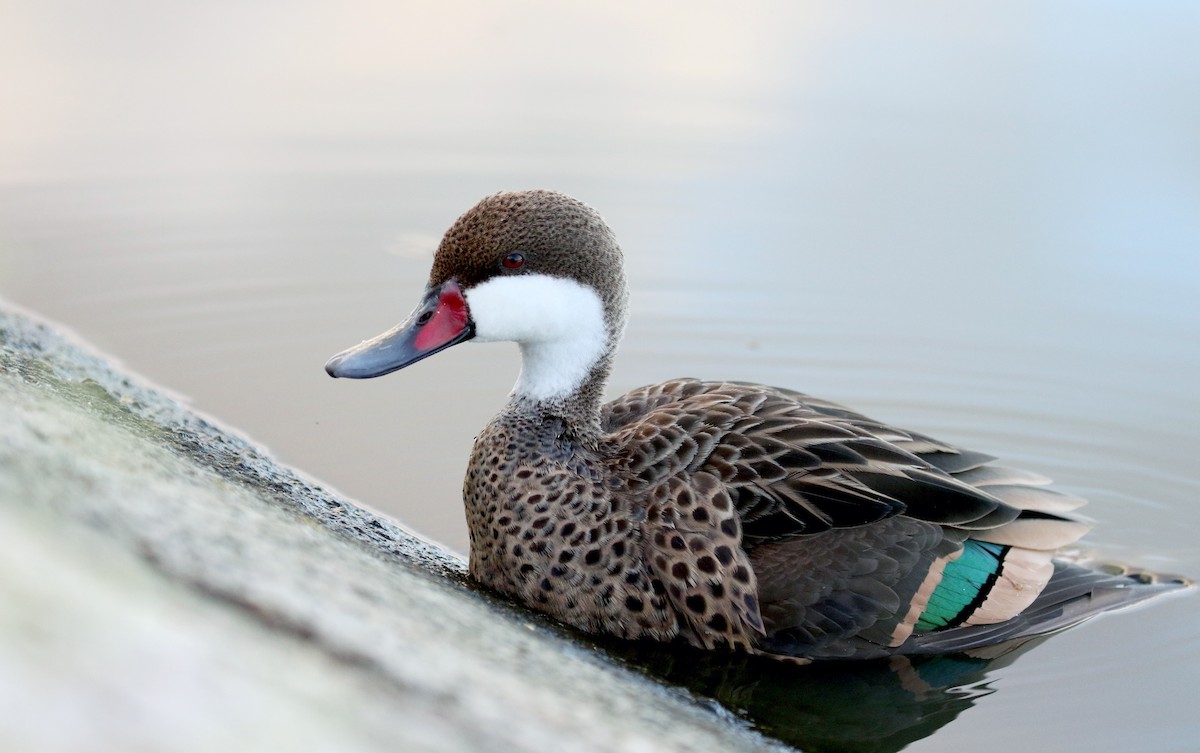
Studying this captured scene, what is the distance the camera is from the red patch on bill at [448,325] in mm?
4723

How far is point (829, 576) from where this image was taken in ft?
14.5

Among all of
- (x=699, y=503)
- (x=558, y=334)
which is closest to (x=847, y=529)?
(x=699, y=503)

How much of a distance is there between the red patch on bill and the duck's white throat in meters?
0.04

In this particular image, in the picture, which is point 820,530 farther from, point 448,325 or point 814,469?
point 448,325

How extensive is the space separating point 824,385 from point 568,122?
3.68 m

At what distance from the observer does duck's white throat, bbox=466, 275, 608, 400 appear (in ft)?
15.3

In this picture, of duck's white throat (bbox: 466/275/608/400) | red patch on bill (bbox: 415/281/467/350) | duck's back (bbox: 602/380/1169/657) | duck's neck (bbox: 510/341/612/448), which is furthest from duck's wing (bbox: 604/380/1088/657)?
red patch on bill (bbox: 415/281/467/350)

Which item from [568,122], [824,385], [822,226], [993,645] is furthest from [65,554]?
[568,122]

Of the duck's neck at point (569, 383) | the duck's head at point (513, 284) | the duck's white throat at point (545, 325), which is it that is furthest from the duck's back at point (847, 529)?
the duck's head at point (513, 284)

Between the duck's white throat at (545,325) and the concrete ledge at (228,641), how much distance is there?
1.18 metres

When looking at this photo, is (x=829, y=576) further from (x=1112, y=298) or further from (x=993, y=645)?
(x=1112, y=298)

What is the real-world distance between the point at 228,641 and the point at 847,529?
8.79 ft

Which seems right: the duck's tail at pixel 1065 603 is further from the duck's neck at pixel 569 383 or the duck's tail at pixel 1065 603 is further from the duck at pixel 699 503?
the duck's neck at pixel 569 383

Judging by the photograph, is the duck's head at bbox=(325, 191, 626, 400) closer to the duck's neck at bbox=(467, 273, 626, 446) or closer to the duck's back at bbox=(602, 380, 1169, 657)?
the duck's neck at bbox=(467, 273, 626, 446)
